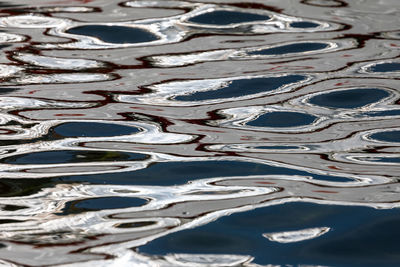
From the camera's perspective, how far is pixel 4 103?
2764 millimetres

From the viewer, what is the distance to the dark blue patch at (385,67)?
3169mm

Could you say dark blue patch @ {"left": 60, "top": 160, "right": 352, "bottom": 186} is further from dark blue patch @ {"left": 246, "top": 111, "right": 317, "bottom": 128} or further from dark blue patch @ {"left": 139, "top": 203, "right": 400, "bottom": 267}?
dark blue patch @ {"left": 246, "top": 111, "right": 317, "bottom": 128}

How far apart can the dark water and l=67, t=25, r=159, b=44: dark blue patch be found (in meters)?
0.01

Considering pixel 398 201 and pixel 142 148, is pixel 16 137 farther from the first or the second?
pixel 398 201

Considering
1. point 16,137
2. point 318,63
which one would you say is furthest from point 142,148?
point 318,63

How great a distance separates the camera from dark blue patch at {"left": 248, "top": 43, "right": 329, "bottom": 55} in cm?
339

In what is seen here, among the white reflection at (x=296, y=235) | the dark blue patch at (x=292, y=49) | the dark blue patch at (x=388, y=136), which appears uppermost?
the dark blue patch at (x=292, y=49)

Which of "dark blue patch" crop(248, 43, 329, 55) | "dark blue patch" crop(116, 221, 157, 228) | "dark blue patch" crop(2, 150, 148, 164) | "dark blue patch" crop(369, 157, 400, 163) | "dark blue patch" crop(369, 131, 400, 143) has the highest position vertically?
"dark blue patch" crop(248, 43, 329, 55)

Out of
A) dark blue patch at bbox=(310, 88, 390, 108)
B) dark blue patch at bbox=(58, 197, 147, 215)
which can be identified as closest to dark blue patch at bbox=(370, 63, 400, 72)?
dark blue patch at bbox=(310, 88, 390, 108)

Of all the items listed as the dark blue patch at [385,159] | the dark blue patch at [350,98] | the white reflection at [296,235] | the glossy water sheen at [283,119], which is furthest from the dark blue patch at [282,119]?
the white reflection at [296,235]

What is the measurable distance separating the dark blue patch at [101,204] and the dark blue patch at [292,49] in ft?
5.00

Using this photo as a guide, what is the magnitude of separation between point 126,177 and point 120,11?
5.98 ft

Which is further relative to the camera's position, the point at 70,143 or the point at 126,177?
the point at 70,143

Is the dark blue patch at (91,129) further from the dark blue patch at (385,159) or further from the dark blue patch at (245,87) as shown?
the dark blue patch at (385,159)
